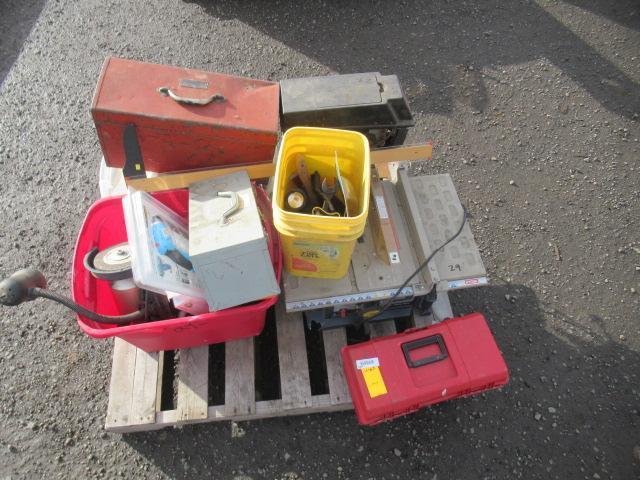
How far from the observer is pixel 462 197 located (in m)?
3.13

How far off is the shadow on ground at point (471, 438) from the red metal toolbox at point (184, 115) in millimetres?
1408

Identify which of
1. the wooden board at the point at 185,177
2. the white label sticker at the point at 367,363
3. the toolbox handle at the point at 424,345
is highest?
the wooden board at the point at 185,177

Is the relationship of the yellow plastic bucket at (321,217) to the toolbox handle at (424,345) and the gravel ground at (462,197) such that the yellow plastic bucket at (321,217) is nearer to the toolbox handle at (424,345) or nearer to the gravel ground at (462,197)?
the toolbox handle at (424,345)

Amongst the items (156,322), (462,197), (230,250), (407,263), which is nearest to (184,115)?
(230,250)

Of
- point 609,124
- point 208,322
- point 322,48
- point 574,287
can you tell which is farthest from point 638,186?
point 208,322

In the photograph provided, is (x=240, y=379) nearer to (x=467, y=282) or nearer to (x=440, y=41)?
(x=467, y=282)

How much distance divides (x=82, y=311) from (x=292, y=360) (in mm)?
1002

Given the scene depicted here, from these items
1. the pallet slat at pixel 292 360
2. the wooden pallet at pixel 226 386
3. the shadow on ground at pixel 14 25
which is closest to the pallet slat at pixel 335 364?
the wooden pallet at pixel 226 386

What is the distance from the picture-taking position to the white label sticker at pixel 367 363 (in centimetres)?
196

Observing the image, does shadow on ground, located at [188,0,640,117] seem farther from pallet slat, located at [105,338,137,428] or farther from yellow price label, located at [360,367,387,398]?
pallet slat, located at [105,338,137,428]

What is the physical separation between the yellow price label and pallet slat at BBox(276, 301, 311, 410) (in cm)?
35

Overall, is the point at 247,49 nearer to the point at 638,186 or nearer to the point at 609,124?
the point at 609,124

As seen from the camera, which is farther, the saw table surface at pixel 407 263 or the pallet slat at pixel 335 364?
the pallet slat at pixel 335 364

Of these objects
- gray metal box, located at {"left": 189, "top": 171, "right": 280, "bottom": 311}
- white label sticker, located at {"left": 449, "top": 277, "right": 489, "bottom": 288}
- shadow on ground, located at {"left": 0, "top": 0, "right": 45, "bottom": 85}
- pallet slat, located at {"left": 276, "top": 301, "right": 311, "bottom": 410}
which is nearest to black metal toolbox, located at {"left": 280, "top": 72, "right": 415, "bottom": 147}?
gray metal box, located at {"left": 189, "top": 171, "right": 280, "bottom": 311}
